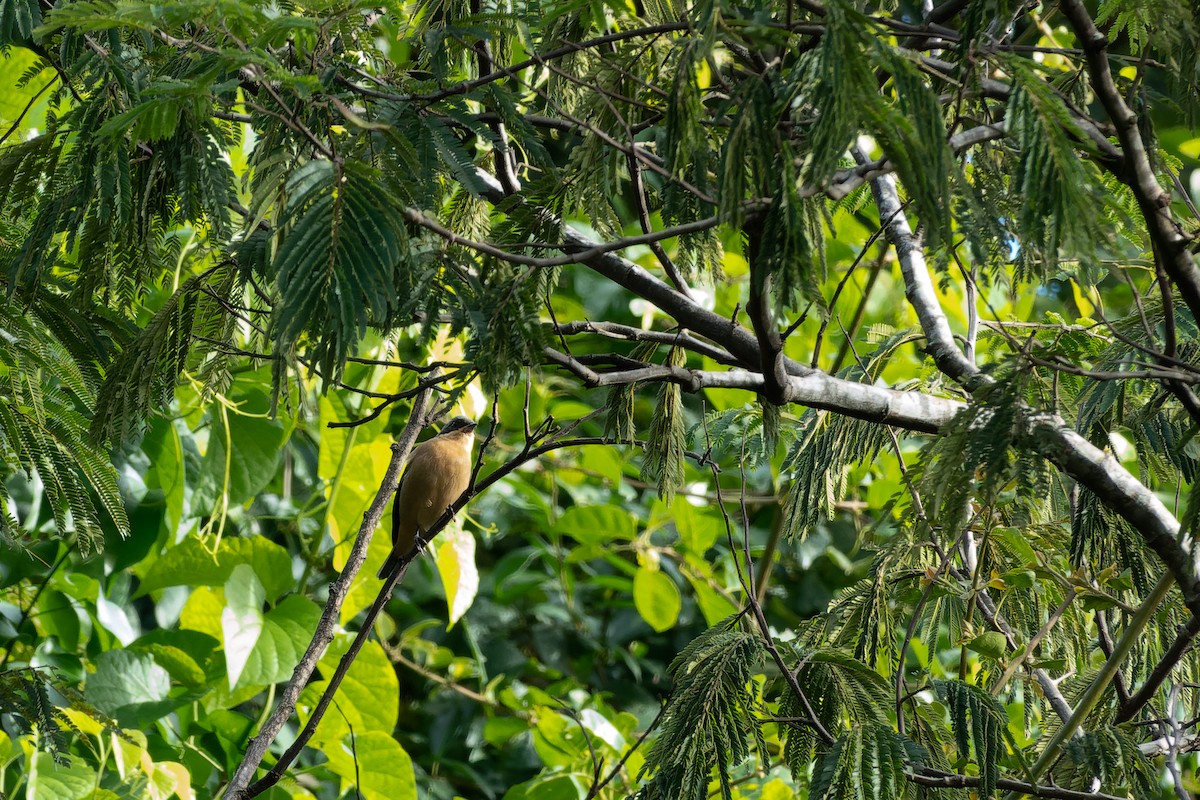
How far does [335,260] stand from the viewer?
135 centimetres

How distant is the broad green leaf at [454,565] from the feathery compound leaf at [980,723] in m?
1.82

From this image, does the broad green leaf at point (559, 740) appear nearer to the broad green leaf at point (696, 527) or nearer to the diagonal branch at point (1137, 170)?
the broad green leaf at point (696, 527)

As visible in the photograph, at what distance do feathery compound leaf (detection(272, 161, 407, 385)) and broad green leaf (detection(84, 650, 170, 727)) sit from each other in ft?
6.89

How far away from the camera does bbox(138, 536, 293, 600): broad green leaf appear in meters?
3.27

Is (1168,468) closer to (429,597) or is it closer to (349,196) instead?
(349,196)

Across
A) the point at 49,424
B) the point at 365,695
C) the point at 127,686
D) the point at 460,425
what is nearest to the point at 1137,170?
the point at 49,424

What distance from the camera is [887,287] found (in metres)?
4.57

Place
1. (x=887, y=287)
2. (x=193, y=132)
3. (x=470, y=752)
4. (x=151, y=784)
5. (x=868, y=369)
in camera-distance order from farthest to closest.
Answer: (x=470, y=752), (x=887, y=287), (x=151, y=784), (x=868, y=369), (x=193, y=132)

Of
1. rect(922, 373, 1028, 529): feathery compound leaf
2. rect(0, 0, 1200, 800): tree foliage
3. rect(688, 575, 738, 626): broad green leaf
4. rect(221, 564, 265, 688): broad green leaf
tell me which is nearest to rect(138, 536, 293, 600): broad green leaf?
rect(0, 0, 1200, 800): tree foliage

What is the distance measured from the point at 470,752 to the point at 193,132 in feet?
12.9

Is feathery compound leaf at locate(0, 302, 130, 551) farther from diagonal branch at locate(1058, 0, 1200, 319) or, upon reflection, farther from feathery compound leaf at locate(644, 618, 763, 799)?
diagonal branch at locate(1058, 0, 1200, 319)

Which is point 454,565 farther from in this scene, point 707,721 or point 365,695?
point 707,721

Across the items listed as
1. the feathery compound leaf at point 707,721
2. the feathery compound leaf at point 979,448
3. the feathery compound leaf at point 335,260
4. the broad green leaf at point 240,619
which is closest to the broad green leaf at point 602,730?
the broad green leaf at point 240,619

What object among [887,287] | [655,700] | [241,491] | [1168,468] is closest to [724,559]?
[655,700]
